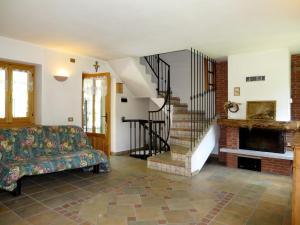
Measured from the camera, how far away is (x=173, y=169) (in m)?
4.31

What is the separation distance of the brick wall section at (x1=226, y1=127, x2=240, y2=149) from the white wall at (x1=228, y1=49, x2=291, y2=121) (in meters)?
0.29

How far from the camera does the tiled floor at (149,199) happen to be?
8.34 feet

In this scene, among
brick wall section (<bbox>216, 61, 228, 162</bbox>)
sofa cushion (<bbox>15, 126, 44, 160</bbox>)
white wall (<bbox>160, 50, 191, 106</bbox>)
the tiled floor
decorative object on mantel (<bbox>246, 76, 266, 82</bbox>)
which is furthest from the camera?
white wall (<bbox>160, 50, 191, 106</bbox>)

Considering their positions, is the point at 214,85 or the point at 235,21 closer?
the point at 235,21

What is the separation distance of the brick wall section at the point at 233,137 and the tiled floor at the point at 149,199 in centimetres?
78

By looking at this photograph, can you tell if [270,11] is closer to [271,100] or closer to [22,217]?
[271,100]

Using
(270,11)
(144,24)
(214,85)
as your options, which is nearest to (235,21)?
(270,11)

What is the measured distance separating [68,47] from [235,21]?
315 cm

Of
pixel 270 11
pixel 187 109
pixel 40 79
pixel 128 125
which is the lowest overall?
pixel 128 125

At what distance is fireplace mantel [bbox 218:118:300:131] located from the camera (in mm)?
4129

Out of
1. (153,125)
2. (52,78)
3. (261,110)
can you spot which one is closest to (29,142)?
(52,78)

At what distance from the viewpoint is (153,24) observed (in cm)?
322

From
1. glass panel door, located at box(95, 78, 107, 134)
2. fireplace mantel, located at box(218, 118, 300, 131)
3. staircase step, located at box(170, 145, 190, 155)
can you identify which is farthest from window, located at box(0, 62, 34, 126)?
fireplace mantel, located at box(218, 118, 300, 131)

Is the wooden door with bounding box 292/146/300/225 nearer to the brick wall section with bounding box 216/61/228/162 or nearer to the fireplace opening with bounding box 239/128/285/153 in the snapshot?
the fireplace opening with bounding box 239/128/285/153
